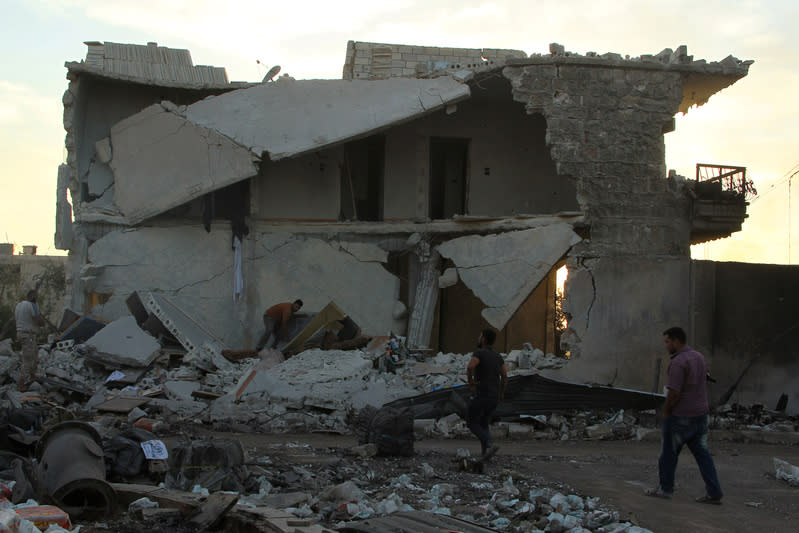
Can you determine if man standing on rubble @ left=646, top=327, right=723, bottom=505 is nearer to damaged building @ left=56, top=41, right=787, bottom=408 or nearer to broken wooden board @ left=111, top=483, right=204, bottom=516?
broken wooden board @ left=111, top=483, right=204, bottom=516

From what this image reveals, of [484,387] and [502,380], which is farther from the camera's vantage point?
[502,380]

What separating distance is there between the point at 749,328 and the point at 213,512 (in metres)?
9.96

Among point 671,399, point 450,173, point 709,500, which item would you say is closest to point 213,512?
point 671,399

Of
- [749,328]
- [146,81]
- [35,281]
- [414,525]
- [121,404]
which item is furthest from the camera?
[35,281]

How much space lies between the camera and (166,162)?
15.3 m

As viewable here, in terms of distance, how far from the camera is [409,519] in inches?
212

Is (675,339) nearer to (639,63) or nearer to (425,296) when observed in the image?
(639,63)

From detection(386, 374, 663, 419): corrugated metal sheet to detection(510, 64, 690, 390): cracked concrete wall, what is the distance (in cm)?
141

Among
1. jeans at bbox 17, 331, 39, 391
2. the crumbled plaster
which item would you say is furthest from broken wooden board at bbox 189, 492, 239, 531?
the crumbled plaster

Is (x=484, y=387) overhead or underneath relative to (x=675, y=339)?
underneath

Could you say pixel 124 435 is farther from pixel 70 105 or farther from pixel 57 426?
pixel 70 105

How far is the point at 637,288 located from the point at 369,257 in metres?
5.32

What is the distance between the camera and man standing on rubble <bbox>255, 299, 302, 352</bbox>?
47.9ft

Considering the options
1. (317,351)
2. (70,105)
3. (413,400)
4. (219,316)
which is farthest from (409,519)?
(70,105)
